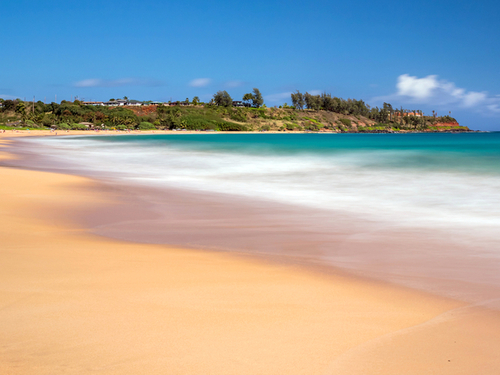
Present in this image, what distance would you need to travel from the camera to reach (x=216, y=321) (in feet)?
9.62

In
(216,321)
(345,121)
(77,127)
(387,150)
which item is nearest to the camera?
(216,321)

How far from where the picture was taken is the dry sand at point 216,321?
2441 mm

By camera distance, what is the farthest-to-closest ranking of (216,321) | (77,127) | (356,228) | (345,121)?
(345,121), (77,127), (356,228), (216,321)

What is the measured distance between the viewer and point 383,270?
433 centimetres

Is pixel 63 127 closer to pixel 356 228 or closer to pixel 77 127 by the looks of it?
pixel 77 127

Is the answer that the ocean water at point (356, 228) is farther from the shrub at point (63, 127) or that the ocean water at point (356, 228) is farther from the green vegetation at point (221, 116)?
the shrub at point (63, 127)

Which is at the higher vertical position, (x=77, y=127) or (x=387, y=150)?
(x=77, y=127)

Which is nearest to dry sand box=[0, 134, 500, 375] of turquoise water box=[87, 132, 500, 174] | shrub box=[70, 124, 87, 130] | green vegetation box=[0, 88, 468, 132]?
turquoise water box=[87, 132, 500, 174]

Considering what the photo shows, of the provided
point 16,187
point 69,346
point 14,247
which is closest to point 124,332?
point 69,346

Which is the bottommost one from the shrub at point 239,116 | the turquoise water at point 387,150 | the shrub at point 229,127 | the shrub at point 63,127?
the turquoise water at point 387,150

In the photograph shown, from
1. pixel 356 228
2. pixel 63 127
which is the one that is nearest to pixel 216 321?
pixel 356 228

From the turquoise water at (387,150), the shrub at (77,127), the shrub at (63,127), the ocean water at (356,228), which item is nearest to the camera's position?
the ocean water at (356,228)

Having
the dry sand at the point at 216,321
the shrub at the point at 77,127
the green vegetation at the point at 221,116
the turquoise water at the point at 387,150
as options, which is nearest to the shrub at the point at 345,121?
the green vegetation at the point at 221,116

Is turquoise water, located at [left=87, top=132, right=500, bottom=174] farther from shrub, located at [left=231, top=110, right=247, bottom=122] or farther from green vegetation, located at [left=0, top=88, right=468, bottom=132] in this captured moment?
shrub, located at [left=231, top=110, right=247, bottom=122]
